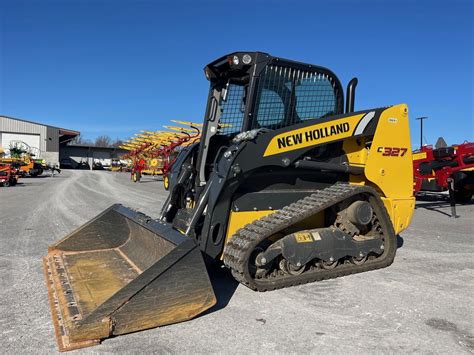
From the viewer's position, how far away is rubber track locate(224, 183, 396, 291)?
12.6 feet

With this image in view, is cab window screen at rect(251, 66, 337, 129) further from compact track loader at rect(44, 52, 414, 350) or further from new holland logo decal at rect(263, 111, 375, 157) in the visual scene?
new holland logo decal at rect(263, 111, 375, 157)

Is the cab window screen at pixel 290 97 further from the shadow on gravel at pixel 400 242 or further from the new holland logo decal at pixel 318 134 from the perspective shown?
the shadow on gravel at pixel 400 242

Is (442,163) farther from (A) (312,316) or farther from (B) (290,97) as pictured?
(A) (312,316)

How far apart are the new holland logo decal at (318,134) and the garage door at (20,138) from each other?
59.8 meters

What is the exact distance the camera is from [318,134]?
4.52 metres

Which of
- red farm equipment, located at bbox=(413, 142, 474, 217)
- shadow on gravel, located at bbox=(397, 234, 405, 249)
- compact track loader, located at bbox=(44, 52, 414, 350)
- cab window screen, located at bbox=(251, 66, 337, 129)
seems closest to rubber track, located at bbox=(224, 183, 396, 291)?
compact track loader, located at bbox=(44, 52, 414, 350)

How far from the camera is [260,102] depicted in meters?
4.59

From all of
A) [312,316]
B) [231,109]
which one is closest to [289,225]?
[312,316]

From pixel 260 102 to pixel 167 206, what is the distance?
6.05 ft

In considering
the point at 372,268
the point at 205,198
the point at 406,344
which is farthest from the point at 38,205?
the point at 406,344

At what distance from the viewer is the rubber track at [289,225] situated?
3.83m

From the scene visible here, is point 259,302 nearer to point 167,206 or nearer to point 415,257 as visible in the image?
point 167,206

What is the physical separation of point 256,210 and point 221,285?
0.89 m

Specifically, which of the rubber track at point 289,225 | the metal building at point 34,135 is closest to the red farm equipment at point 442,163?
the rubber track at point 289,225
